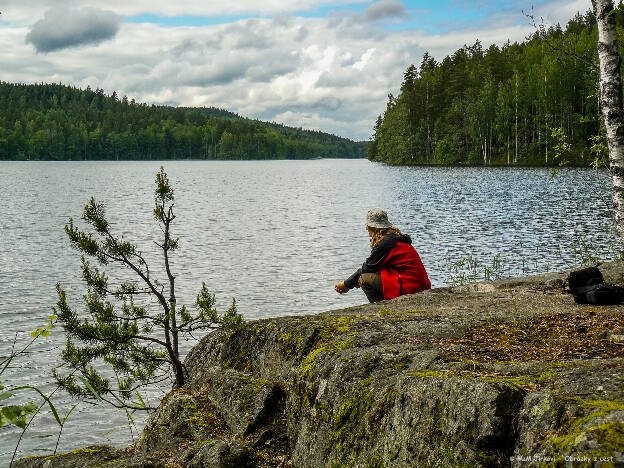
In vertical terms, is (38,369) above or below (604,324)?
below

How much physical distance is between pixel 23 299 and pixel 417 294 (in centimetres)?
1314

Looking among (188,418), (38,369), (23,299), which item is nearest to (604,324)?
(188,418)

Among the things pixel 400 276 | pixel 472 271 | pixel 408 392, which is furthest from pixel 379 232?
pixel 472 271

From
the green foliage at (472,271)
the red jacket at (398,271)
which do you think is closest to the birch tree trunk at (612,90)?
the red jacket at (398,271)

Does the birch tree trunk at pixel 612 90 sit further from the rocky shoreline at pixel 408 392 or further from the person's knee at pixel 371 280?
the person's knee at pixel 371 280

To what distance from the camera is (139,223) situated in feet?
A: 118

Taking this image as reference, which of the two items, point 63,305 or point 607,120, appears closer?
point 63,305

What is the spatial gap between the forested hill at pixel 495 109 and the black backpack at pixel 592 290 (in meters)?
69.1

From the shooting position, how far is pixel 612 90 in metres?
9.34

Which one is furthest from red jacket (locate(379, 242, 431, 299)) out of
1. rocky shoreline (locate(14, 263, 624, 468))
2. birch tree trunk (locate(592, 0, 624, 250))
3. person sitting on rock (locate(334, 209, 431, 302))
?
birch tree trunk (locate(592, 0, 624, 250))

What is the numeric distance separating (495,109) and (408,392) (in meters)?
94.5

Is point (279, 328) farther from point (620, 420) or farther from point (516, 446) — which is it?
point (620, 420)

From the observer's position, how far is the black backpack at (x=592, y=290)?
685 centimetres

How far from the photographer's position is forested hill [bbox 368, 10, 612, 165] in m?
81.2
